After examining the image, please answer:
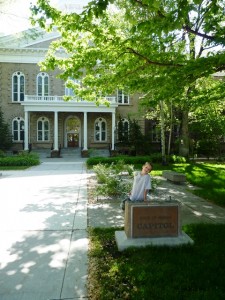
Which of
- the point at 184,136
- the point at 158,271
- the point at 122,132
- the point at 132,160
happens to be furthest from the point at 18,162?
the point at 158,271

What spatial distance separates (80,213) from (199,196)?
176 inches

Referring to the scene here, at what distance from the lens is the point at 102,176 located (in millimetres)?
11781

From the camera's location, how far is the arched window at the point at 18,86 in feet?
112

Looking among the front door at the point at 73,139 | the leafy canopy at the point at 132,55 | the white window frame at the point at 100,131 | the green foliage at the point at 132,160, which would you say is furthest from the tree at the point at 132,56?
the front door at the point at 73,139

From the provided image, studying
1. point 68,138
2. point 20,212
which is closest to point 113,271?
point 20,212

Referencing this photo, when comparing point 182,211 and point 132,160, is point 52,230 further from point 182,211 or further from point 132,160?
point 132,160

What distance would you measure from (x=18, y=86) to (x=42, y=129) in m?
5.45

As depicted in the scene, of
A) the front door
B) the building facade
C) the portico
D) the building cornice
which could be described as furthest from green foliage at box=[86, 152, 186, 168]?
the building cornice

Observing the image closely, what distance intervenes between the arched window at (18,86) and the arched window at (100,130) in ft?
29.4

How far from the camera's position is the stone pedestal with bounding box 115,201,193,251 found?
5.24 m

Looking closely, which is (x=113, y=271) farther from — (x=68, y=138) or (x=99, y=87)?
(x=68, y=138)

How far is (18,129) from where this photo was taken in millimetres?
34219

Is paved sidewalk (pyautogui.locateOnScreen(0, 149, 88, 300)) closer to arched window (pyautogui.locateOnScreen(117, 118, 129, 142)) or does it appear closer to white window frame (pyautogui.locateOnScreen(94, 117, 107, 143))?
arched window (pyautogui.locateOnScreen(117, 118, 129, 142))

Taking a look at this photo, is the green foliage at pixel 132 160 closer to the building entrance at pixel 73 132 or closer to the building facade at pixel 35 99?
the building facade at pixel 35 99
